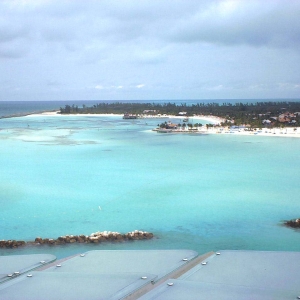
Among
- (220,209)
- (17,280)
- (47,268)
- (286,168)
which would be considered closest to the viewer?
(17,280)

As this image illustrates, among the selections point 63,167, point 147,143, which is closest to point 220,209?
point 63,167

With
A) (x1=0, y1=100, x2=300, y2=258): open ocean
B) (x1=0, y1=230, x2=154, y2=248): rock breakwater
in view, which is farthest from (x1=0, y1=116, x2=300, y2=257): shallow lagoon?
(x1=0, y1=230, x2=154, y2=248): rock breakwater

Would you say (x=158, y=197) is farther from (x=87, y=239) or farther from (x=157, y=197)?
(x=87, y=239)

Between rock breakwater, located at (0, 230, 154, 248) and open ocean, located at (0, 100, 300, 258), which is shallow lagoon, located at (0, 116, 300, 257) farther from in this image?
rock breakwater, located at (0, 230, 154, 248)

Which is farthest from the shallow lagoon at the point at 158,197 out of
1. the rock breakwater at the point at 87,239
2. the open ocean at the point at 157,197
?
the rock breakwater at the point at 87,239

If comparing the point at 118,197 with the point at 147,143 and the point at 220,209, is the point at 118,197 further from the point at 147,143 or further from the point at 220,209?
the point at 147,143

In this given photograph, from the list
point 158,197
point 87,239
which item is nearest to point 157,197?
point 158,197
